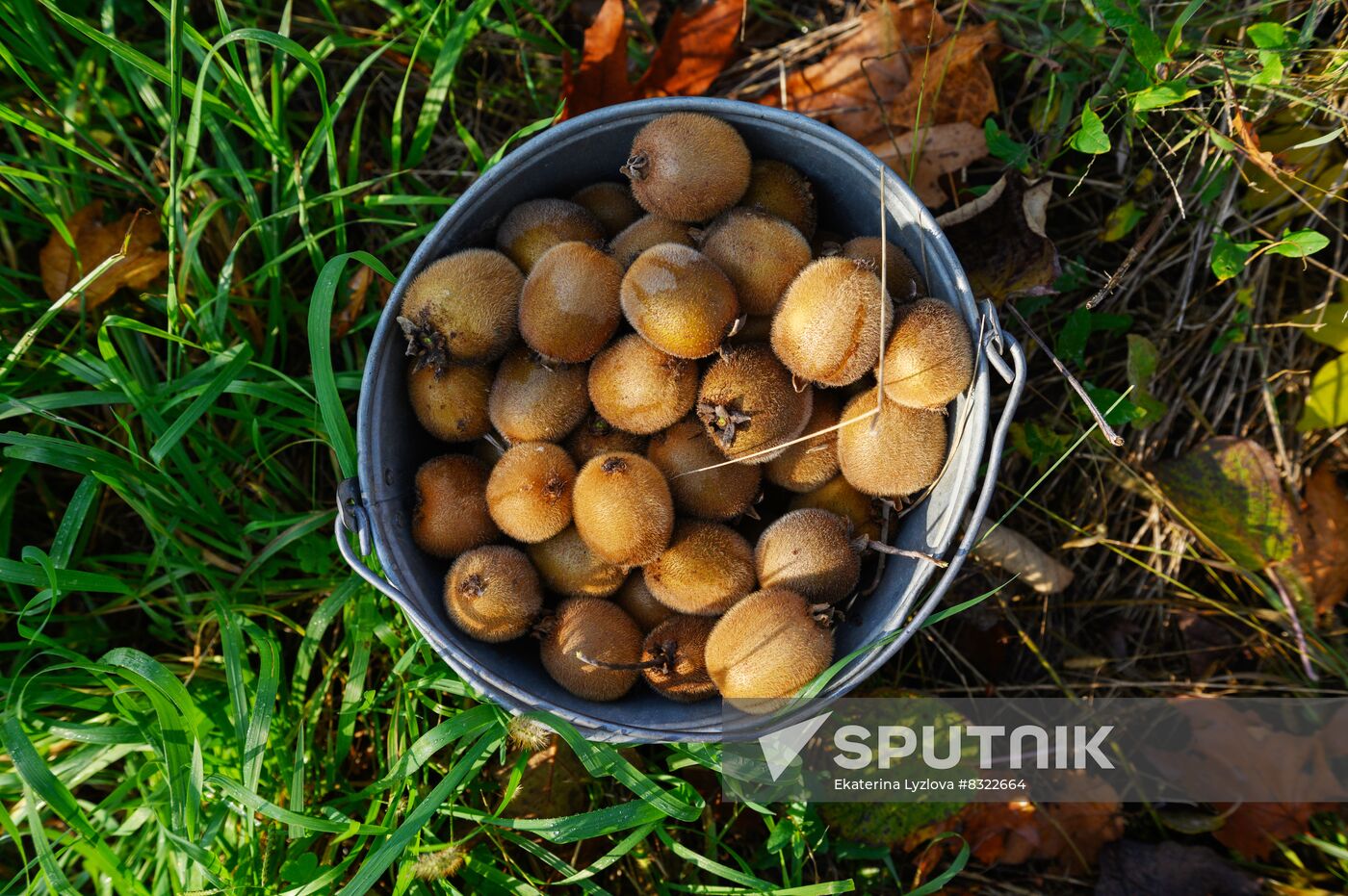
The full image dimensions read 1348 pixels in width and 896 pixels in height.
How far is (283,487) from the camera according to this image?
317 centimetres

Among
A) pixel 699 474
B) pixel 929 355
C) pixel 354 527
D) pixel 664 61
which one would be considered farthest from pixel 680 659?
pixel 664 61

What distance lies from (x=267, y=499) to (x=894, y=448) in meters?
2.14

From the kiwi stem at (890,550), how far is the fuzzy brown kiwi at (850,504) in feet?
0.20

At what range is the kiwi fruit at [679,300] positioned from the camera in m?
2.35

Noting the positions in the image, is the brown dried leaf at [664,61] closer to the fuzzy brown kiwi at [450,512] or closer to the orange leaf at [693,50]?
the orange leaf at [693,50]

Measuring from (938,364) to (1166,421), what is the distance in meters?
1.49

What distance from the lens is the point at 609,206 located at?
2844 millimetres

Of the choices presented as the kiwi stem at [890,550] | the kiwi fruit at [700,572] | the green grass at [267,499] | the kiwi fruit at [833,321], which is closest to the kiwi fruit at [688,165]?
the kiwi fruit at [833,321]

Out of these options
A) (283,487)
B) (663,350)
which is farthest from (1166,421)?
(283,487)

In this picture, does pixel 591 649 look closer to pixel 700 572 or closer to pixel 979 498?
Answer: pixel 700 572

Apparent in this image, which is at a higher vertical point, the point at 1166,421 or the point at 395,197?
the point at 395,197

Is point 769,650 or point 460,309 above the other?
point 460,309

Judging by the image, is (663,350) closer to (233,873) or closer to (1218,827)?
(233,873)

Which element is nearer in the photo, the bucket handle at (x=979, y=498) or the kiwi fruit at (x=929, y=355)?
the bucket handle at (x=979, y=498)
